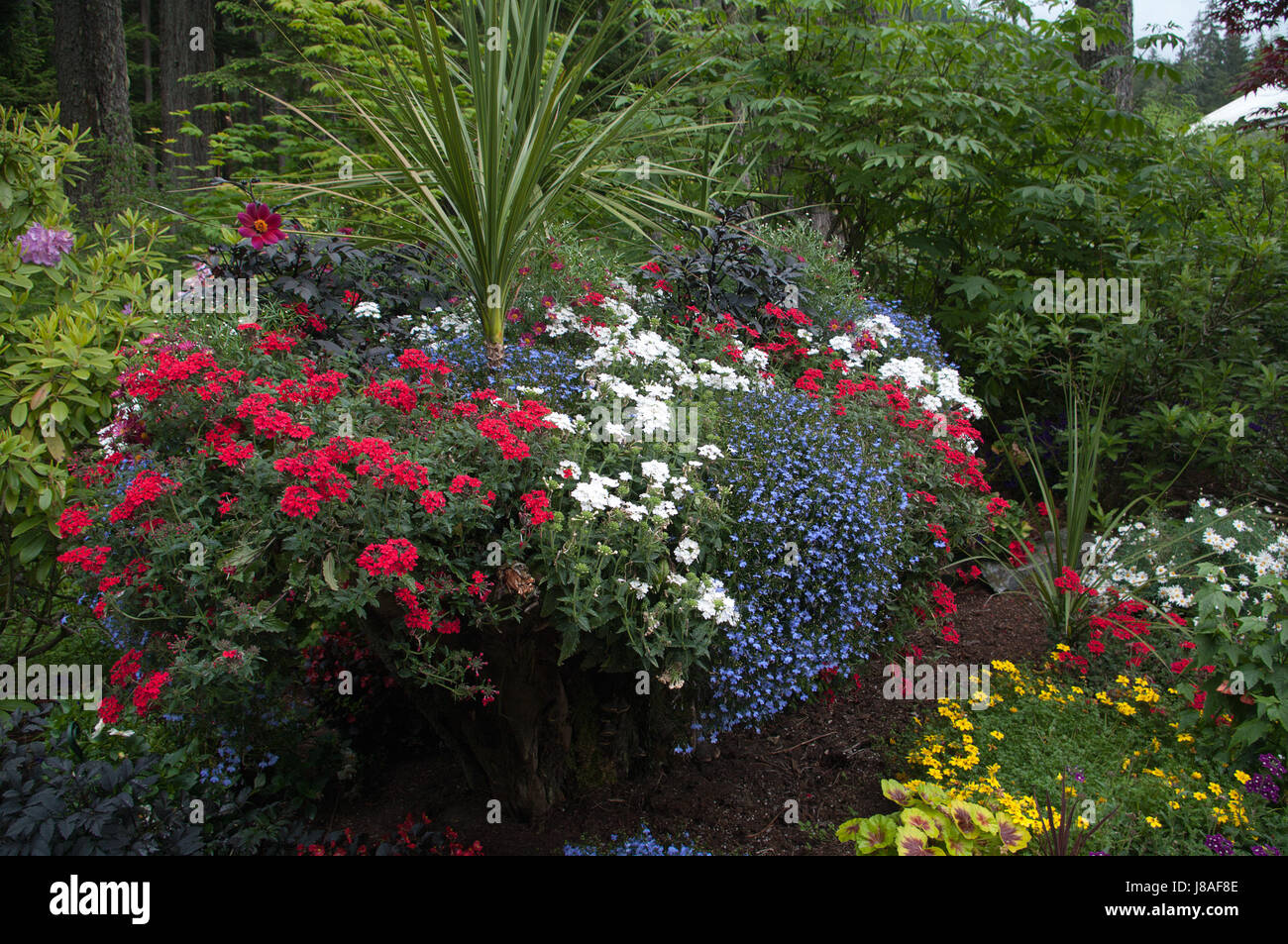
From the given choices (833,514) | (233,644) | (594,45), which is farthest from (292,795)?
(594,45)

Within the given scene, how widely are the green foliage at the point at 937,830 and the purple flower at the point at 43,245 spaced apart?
3626 mm

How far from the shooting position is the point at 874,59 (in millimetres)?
5309

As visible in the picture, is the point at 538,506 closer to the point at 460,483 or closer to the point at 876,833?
the point at 460,483

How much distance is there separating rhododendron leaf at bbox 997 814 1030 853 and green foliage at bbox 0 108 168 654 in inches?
127

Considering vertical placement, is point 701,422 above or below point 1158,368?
below

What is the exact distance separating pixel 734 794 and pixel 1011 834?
90cm

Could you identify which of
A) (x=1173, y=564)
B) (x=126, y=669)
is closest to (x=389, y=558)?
(x=126, y=669)

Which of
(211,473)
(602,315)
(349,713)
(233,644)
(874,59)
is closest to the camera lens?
(233,644)

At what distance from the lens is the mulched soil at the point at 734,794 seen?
2.66m

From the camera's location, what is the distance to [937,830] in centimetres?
241

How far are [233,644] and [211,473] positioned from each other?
60 centimetres

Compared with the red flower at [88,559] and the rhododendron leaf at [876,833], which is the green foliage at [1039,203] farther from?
the red flower at [88,559]

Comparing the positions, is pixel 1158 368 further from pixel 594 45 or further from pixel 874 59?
pixel 594 45
